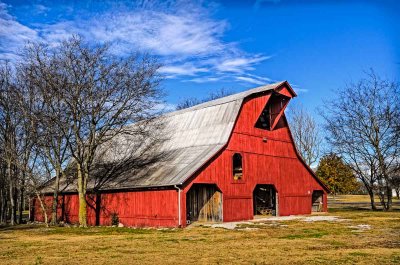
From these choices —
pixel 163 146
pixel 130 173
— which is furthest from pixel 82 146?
pixel 163 146

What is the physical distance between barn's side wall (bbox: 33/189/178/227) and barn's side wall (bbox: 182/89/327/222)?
1.78 metres

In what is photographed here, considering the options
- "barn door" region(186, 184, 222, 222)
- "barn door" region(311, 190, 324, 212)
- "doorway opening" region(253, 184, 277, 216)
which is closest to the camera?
"barn door" region(186, 184, 222, 222)

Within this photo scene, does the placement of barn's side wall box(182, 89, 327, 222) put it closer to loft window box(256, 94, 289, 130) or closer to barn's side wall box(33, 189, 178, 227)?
loft window box(256, 94, 289, 130)

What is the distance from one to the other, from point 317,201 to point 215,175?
14.7m

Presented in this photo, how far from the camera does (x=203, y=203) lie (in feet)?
88.3

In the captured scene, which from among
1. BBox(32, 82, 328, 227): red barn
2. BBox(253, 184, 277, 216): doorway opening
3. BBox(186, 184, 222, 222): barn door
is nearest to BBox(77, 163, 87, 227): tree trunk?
BBox(32, 82, 328, 227): red barn

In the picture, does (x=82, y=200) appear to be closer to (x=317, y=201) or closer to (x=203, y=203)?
(x=203, y=203)

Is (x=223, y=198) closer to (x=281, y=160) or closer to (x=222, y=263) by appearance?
(x=281, y=160)

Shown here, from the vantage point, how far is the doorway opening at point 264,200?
3206 cm

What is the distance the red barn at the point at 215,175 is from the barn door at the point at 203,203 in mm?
65

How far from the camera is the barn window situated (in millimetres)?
28089

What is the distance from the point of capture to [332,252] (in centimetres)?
1261

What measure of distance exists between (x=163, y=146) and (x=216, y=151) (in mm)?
6920

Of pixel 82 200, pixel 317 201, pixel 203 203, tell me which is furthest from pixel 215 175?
pixel 317 201
